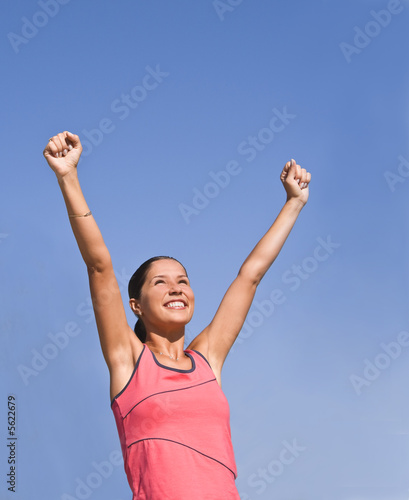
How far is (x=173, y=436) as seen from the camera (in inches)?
102

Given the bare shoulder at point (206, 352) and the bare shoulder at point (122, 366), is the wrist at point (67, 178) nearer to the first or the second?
the bare shoulder at point (122, 366)

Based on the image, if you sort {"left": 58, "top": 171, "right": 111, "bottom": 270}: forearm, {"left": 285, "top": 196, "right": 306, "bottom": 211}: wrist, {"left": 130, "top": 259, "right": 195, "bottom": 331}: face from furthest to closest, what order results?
{"left": 285, "top": 196, "right": 306, "bottom": 211}: wrist < {"left": 130, "top": 259, "right": 195, "bottom": 331}: face < {"left": 58, "top": 171, "right": 111, "bottom": 270}: forearm

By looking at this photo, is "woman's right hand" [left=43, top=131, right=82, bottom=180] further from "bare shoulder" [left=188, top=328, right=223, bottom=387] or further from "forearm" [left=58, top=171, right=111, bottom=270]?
"bare shoulder" [left=188, top=328, right=223, bottom=387]

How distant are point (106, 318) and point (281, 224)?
1255mm

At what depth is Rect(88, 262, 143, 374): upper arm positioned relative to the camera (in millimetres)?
2750

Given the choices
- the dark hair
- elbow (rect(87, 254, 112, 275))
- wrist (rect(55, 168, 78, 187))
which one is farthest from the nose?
wrist (rect(55, 168, 78, 187))

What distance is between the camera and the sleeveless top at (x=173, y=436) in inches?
99.6

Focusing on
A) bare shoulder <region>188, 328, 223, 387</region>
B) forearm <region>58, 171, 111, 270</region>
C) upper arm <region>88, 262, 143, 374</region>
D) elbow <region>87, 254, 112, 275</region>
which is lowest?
bare shoulder <region>188, 328, 223, 387</region>

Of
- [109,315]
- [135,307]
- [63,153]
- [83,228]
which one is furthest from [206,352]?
[63,153]

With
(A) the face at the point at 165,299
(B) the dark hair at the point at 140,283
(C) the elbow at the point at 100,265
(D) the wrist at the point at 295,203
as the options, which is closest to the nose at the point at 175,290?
(A) the face at the point at 165,299

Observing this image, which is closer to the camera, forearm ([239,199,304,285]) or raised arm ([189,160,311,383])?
raised arm ([189,160,311,383])

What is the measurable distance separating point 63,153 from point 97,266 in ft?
1.74

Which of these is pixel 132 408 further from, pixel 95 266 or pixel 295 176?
pixel 295 176

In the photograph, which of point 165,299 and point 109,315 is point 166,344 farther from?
point 109,315
